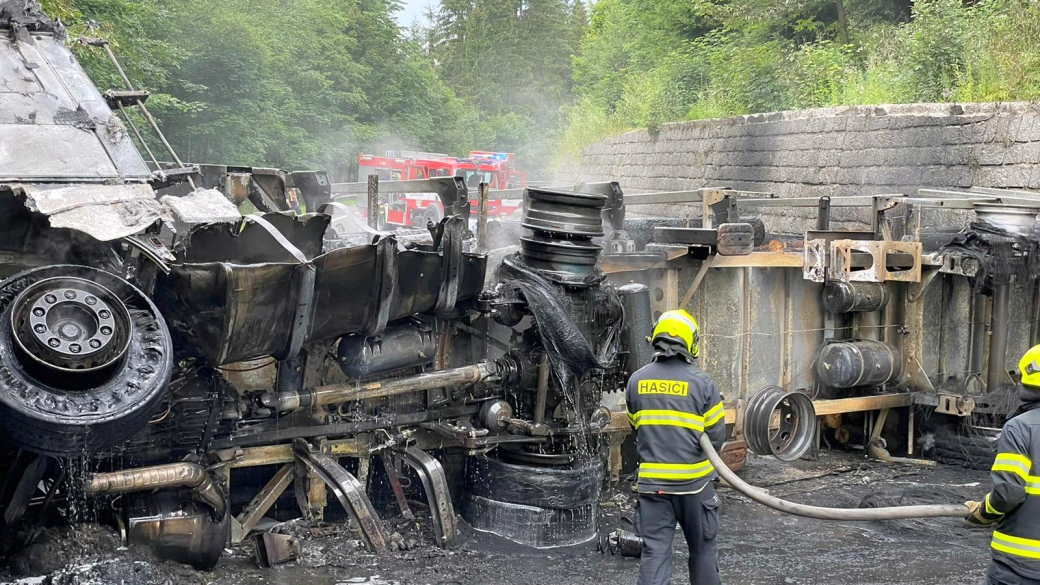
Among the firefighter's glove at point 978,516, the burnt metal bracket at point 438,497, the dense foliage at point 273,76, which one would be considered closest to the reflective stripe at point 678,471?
the firefighter's glove at point 978,516

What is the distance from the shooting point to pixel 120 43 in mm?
16281

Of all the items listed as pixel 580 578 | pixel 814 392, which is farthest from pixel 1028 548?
pixel 814 392

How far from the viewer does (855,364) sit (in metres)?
8.49

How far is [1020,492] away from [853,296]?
469 centimetres

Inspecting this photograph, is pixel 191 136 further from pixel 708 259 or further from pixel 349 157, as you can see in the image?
pixel 708 259

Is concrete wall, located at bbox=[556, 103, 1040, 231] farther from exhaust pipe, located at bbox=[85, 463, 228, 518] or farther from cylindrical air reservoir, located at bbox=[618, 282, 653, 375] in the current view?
exhaust pipe, located at bbox=[85, 463, 228, 518]

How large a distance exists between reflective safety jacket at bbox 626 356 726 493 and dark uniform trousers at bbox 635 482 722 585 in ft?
0.23

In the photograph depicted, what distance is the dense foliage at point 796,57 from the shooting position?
1286 cm

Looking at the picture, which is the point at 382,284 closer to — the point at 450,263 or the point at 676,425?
the point at 450,263

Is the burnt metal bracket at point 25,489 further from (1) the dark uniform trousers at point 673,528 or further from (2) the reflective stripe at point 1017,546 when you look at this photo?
(2) the reflective stripe at point 1017,546

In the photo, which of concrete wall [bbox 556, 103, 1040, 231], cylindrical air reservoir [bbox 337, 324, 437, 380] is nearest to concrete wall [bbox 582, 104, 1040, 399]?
concrete wall [bbox 556, 103, 1040, 231]

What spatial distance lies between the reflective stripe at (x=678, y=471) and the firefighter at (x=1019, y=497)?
1.27m

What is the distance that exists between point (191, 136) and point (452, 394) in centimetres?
1631

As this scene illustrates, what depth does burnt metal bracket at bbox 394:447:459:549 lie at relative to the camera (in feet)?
20.2
